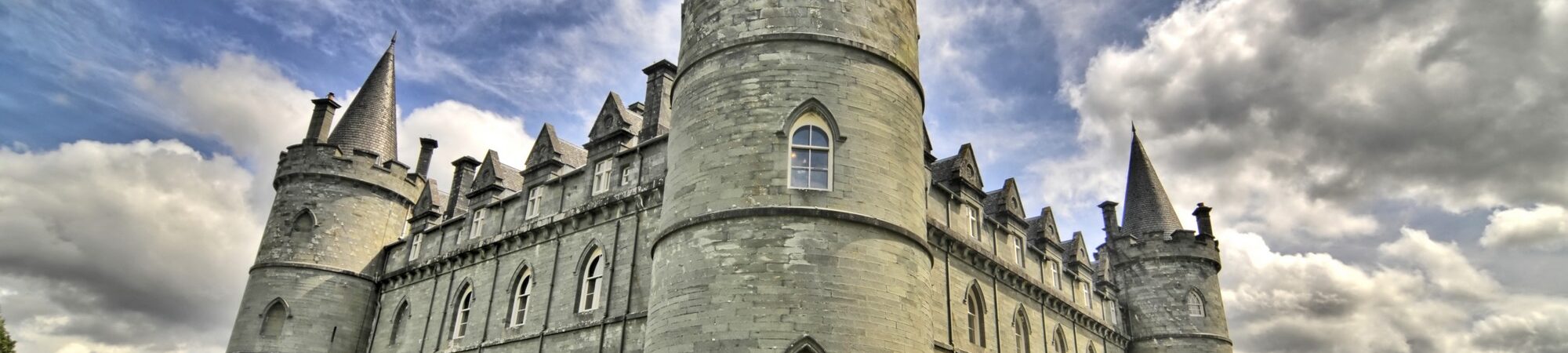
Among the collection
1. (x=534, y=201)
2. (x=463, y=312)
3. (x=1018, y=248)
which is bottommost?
(x=463, y=312)

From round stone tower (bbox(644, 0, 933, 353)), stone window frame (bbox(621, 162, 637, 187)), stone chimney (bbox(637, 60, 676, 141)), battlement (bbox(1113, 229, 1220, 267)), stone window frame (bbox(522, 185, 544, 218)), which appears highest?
battlement (bbox(1113, 229, 1220, 267))

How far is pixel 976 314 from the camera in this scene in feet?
77.6

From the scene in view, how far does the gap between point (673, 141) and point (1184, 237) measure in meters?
25.1

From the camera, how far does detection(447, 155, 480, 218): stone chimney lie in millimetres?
29919

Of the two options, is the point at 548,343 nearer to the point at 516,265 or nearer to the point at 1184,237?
the point at 516,265

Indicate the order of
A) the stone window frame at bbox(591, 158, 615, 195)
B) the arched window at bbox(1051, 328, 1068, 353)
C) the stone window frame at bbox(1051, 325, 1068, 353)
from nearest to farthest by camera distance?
the stone window frame at bbox(591, 158, 615, 195), the arched window at bbox(1051, 328, 1068, 353), the stone window frame at bbox(1051, 325, 1068, 353)

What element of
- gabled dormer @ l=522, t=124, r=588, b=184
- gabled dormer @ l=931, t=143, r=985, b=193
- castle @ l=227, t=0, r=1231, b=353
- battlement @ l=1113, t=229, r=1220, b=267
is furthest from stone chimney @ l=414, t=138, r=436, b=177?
battlement @ l=1113, t=229, r=1220, b=267

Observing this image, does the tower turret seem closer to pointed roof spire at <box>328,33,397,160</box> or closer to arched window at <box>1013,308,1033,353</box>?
arched window at <box>1013,308,1033,353</box>

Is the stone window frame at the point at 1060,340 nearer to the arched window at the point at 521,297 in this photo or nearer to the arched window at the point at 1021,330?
the arched window at the point at 1021,330

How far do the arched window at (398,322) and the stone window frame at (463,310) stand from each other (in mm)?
3371

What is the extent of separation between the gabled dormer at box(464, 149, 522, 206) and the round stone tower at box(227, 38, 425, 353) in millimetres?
4317

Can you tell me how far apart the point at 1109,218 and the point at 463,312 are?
961 inches

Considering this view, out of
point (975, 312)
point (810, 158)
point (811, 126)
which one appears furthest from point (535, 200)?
point (810, 158)

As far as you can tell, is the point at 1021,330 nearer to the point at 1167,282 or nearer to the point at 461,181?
the point at 1167,282
